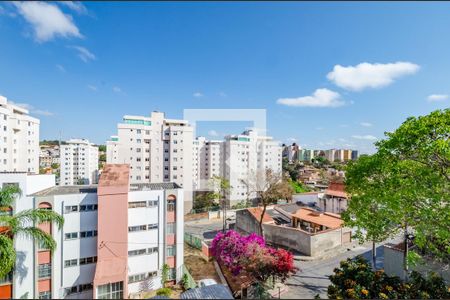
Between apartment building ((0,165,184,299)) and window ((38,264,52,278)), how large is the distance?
0.04 meters

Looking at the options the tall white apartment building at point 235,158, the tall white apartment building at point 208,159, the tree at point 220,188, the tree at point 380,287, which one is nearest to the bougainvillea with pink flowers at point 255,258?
the tree at point 380,287

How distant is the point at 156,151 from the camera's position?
105 ft

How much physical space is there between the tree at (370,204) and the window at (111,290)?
10.2 meters

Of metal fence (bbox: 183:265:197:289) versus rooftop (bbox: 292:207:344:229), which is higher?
rooftop (bbox: 292:207:344:229)

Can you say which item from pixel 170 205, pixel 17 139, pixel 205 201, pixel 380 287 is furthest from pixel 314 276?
pixel 17 139

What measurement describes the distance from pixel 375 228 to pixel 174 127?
89.7 ft

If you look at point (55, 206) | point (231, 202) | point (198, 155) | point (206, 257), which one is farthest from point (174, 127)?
point (55, 206)

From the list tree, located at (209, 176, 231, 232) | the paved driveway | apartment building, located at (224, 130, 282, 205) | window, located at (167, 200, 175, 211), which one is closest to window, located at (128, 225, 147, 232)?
window, located at (167, 200, 175, 211)

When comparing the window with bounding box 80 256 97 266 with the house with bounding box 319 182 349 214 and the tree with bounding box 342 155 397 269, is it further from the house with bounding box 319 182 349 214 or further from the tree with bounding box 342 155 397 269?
the house with bounding box 319 182 349 214

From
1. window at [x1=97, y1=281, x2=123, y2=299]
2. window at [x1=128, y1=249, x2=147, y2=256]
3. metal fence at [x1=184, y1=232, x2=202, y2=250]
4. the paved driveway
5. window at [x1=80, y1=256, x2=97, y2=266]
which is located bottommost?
the paved driveway

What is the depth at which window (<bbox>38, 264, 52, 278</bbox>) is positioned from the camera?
34.8 feet

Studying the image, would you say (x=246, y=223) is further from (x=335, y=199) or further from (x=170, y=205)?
(x=335, y=199)

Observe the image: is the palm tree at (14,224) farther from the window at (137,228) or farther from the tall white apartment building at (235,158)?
the tall white apartment building at (235,158)

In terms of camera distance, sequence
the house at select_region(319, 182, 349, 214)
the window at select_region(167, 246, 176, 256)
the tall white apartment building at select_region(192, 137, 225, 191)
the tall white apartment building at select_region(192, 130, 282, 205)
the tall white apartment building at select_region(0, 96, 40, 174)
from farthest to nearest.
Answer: the tall white apartment building at select_region(192, 137, 225, 191), the tall white apartment building at select_region(192, 130, 282, 205), the tall white apartment building at select_region(0, 96, 40, 174), the house at select_region(319, 182, 349, 214), the window at select_region(167, 246, 176, 256)
